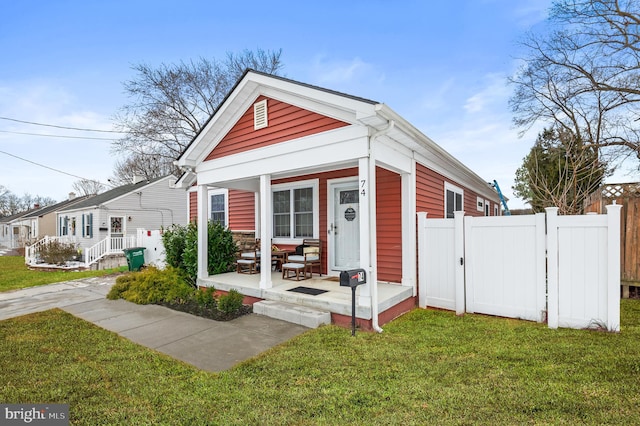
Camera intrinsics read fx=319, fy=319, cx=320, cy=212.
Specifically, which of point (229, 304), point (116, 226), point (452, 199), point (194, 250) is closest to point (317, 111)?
point (229, 304)

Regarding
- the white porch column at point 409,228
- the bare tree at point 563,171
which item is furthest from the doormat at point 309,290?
the bare tree at point 563,171

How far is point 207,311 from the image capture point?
5.45 meters

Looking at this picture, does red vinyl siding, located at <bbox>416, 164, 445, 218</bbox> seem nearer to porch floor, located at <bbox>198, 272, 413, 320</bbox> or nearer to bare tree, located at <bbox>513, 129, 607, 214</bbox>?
porch floor, located at <bbox>198, 272, 413, 320</bbox>

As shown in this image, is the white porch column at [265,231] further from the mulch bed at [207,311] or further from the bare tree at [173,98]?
the bare tree at [173,98]

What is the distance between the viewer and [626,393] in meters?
2.67

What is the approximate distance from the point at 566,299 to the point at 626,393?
210cm

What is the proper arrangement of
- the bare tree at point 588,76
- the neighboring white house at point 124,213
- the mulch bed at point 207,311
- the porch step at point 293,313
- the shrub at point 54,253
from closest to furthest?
the porch step at point 293,313, the mulch bed at point 207,311, the bare tree at point 588,76, the shrub at point 54,253, the neighboring white house at point 124,213

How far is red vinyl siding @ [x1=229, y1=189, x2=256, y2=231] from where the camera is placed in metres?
8.95

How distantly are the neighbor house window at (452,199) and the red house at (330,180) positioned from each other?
0.04 m

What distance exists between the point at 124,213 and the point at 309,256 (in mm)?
14839

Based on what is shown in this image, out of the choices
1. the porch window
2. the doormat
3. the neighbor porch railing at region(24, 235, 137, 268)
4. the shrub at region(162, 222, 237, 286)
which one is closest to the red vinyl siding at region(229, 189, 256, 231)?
the porch window

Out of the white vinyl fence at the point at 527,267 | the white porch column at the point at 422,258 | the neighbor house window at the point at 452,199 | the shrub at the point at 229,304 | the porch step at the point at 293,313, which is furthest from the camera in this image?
the neighbor house window at the point at 452,199

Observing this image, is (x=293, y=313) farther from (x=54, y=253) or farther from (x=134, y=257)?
(x=54, y=253)

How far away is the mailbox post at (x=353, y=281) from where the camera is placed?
4.14 meters
